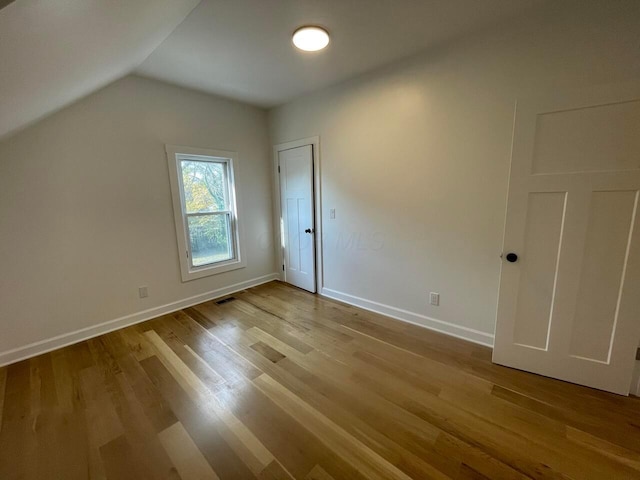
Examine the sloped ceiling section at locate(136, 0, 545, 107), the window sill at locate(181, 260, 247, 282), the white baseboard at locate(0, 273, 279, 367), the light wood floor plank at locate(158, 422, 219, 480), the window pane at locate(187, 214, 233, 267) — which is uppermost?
the sloped ceiling section at locate(136, 0, 545, 107)

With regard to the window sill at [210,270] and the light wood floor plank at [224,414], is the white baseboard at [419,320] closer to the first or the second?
the window sill at [210,270]

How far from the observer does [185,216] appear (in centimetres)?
320

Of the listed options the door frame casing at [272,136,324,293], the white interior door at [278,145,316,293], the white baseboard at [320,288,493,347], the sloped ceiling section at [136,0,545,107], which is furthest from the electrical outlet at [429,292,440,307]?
the sloped ceiling section at [136,0,545,107]

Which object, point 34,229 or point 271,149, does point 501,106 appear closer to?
point 271,149

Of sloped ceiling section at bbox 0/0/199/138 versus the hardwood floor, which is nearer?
sloped ceiling section at bbox 0/0/199/138

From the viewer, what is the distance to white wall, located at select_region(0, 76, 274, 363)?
7.20 ft

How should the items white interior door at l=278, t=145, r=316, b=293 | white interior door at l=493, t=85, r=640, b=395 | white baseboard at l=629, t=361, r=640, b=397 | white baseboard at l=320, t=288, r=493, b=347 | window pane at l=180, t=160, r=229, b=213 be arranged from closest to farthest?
white interior door at l=493, t=85, r=640, b=395 < white baseboard at l=629, t=361, r=640, b=397 < white baseboard at l=320, t=288, r=493, b=347 < window pane at l=180, t=160, r=229, b=213 < white interior door at l=278, t=145, r=316, b=293

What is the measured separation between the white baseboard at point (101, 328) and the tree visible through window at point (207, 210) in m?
0.45

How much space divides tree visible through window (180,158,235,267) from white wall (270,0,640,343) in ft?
4.54

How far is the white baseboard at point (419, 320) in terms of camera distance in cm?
235

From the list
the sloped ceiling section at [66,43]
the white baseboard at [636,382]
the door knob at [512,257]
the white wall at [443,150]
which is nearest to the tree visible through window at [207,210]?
the sloped ceiling section at [66,43]

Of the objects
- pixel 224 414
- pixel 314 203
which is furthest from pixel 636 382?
pixel 314 203

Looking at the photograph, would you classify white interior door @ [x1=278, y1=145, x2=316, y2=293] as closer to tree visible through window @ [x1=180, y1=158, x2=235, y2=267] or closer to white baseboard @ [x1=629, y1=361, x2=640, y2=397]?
tree visible through window @ [x1=180, y1=158, x2=235, y2=267]

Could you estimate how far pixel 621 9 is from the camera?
5.17 feet
